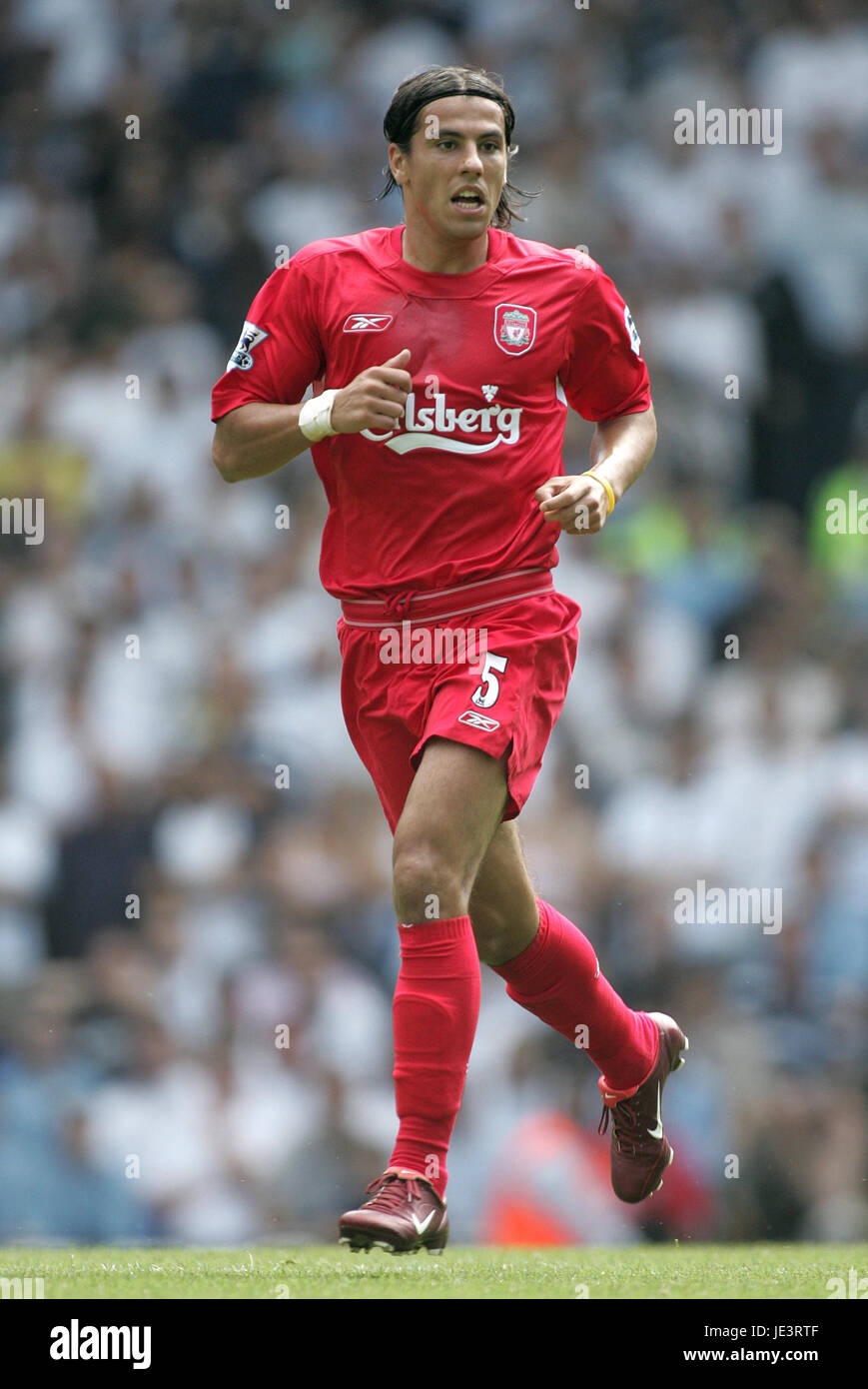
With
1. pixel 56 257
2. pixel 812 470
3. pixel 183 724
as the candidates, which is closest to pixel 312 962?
pixel 183 724

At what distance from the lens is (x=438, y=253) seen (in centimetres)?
432

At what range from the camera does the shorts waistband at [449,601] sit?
422cm

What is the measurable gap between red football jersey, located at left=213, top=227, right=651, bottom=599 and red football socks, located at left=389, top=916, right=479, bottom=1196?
794 millimetres

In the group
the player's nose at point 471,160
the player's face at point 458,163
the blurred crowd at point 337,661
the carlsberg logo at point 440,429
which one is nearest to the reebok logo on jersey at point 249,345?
the carlsberg logo at point 440,429

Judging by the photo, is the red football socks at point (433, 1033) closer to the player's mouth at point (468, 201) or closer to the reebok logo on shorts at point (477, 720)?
the reebok logo on shorts at point (477, 720)

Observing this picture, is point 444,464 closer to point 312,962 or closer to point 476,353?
point 476,353

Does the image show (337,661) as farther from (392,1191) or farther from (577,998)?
(392,1191)

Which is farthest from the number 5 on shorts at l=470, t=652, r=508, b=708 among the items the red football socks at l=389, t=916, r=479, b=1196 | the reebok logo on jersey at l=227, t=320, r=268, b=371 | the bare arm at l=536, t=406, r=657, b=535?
the reebok logo on jersey at l=227, t=320, r=268, b=371

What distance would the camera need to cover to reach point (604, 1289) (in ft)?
12.4

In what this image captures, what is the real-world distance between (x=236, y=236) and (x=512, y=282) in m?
4.71

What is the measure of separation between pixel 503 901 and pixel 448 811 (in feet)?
1.58

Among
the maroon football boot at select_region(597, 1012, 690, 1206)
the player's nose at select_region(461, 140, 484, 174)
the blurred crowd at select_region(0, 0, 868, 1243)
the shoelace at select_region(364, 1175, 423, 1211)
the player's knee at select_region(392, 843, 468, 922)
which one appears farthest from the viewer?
the blurred crowd at select_region(0, 0, 868, 1243)

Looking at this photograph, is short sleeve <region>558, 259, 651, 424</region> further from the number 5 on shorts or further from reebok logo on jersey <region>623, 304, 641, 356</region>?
the number 5 on shorts

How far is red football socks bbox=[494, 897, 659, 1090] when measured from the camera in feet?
14.7
